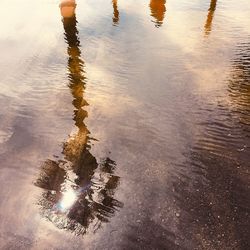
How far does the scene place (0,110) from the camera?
5875mm

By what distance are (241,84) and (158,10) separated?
4661mm

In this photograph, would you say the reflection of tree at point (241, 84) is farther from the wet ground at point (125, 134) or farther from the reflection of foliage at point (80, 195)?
the reflection of foliage at point (80, 195)

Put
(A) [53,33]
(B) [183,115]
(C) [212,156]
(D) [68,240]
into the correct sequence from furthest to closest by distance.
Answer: (A) [53,33] < (B) [183,115] < (C) [212,156] < (D) [68,240]

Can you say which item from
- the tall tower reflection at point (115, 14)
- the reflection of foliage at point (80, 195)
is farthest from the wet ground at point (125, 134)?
the tall tower reflection at point (115, 14)

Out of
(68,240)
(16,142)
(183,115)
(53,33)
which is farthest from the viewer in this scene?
(53,33)

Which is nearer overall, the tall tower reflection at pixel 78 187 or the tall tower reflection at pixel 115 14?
the tall tower reflection at pixel 78 187

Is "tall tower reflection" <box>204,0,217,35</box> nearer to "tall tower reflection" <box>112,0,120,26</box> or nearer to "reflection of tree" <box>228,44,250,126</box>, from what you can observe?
"reflection of tree" <box>228,44,250,126</box>

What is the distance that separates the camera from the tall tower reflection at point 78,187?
13.0ft

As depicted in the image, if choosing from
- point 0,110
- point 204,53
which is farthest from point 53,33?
point 204,53

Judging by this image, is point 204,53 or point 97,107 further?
point 204,53

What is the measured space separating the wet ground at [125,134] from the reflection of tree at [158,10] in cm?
15

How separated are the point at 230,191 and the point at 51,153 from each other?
283 cm

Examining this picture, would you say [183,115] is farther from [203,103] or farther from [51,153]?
[51,153]

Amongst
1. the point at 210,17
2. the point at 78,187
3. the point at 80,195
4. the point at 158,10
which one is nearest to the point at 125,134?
the point at 78,187
